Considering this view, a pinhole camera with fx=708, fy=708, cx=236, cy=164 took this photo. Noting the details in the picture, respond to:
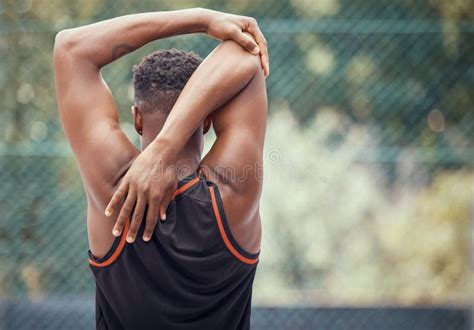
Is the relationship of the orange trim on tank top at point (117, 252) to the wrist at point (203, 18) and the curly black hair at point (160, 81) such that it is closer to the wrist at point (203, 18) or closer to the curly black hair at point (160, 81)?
the curly black hair at point (160, 81)

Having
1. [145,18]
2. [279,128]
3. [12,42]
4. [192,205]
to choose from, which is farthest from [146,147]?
[12,42]

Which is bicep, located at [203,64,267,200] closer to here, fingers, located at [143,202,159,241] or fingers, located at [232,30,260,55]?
fingers, located at [232,30,260,55]

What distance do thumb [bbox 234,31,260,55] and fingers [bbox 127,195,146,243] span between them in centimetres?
48

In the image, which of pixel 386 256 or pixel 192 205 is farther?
pixel 386 256

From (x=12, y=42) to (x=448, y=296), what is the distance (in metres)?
3.03

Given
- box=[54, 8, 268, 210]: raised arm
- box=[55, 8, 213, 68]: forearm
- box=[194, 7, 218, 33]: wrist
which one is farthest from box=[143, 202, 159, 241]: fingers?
box=[194, 7, 218, 33]: wrist

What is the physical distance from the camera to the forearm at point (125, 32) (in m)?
1.78

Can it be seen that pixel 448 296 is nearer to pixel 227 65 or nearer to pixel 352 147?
pixel 352 147

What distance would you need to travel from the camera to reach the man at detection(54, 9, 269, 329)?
1.67 metres

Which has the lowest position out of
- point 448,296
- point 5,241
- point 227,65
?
point 5,241

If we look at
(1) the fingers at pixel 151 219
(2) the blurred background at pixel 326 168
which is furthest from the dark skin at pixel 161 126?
(2) the blurred background at pixel 326 168

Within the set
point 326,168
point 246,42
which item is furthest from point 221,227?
point 326,168

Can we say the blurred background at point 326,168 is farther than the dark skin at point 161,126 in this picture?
Yes

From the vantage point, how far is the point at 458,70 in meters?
4.34
